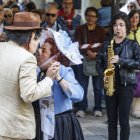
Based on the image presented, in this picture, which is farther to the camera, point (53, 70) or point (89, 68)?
point (89, 68)

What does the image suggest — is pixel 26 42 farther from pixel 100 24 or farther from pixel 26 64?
pixel 100 24

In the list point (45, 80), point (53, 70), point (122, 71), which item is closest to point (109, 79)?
point (122, 71)

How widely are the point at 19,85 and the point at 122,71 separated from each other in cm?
222

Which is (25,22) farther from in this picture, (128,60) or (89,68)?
(89,68)

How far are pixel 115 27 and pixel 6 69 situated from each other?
2413 millimetres

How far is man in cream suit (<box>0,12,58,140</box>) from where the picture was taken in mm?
3590

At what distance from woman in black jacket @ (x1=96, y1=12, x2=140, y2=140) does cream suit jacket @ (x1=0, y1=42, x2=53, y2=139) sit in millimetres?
2036

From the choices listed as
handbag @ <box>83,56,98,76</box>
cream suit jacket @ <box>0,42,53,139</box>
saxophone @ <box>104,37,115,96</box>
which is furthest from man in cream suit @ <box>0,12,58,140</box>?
handbag @ <box>83,56,98,76</box>

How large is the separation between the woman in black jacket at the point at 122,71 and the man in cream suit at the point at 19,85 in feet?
6.50

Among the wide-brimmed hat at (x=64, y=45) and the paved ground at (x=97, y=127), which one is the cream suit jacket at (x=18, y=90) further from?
the paved ground at (x=97, y=127)

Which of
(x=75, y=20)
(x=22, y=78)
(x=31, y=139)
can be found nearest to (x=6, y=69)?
(x=22, y=78)

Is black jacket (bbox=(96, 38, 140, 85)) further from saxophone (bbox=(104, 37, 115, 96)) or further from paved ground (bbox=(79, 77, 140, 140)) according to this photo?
paved ground (bbox=(79, 77, 140, 140))

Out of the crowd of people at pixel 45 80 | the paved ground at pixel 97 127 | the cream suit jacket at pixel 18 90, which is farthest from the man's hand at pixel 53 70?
the paved ground at pixel 97 127

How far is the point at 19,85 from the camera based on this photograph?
11.9 feet
